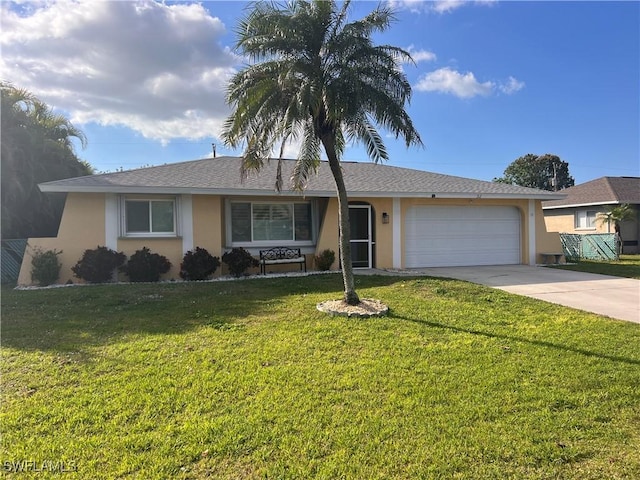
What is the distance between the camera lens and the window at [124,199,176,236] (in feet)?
40.7

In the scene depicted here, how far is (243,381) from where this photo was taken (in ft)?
14.7

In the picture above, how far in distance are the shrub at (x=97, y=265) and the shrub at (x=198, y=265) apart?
1852 millimetres

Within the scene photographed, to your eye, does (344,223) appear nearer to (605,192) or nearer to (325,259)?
(325,259)

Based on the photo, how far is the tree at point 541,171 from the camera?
2139 inches

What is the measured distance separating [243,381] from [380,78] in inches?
241

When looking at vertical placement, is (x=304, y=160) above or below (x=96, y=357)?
above

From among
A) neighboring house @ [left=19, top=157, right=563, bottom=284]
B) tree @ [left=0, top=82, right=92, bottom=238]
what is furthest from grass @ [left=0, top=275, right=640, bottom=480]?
tree @ [left=0, top=82, right=92, bottom=238]

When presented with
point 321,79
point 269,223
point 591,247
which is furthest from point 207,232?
point 591,247

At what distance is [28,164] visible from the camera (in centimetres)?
1459

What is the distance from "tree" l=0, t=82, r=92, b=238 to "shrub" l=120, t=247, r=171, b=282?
18.7 ft

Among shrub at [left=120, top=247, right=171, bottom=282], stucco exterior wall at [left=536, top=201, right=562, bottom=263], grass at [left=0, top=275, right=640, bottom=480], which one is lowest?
grass at [left=0, top=275, right=640, bottom=480]

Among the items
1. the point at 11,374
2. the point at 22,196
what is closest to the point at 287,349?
the point at 11,374

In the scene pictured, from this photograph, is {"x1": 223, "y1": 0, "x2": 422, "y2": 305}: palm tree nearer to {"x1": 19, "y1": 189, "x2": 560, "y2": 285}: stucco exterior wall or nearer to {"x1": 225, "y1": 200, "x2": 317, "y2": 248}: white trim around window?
{"x1": 19, "y1": 189, "x2": 560, "y2": 285}: stucco exterior wall

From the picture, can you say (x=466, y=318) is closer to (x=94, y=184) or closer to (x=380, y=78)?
Result: (x=380, y=78)
